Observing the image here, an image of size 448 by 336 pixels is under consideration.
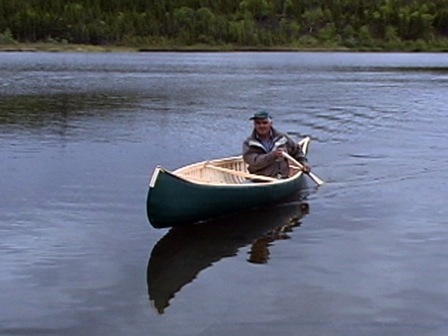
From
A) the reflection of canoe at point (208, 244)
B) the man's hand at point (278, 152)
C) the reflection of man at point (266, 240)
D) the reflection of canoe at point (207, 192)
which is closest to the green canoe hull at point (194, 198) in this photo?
the reflection of canoe at point (207, 192)

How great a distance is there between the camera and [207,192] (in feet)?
53.6

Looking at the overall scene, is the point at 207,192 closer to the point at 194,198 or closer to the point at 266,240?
the point at 194,198

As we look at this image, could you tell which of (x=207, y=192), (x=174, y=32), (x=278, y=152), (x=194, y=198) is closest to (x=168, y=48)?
(x=174, y=32)

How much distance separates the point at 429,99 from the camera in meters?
49.2

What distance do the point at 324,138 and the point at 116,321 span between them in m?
20.5

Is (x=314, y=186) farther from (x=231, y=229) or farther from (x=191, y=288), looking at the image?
(x=191, y=288)

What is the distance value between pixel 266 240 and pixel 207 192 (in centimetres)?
139

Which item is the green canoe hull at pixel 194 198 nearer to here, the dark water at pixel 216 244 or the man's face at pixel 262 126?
the dark water at pixel 216 244

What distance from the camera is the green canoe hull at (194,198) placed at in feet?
50.9

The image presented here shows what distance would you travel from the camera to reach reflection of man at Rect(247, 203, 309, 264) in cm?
1473

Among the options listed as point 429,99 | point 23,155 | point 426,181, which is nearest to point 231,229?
point 426,181

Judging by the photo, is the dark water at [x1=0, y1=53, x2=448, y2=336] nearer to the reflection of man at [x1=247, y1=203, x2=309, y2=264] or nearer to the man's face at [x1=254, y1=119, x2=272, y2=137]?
the reflection of man at [x1=247, y1=203, x2=309, y2=264]

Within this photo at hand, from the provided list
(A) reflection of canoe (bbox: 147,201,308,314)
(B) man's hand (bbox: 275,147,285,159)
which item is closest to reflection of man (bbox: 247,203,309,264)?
(A) reflection of canoe (bbox: 147,201,308,314)

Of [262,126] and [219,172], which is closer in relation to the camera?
[262,126]
